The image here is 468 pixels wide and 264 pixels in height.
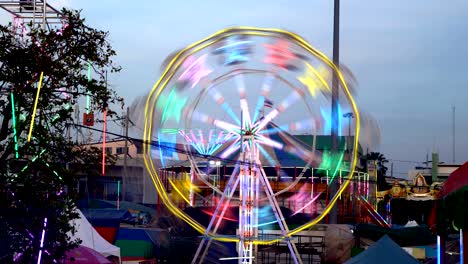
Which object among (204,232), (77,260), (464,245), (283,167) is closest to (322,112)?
(204,232)

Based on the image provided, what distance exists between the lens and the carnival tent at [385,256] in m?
14.7

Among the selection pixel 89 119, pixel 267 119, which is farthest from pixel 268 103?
pixel 89 119

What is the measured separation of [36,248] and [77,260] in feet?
15.0

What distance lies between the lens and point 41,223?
36.5ft

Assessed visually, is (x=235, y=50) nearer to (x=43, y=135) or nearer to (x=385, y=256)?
(x=385, y=256)

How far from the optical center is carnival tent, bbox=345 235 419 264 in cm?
1472

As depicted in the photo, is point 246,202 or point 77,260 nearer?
point 77,260

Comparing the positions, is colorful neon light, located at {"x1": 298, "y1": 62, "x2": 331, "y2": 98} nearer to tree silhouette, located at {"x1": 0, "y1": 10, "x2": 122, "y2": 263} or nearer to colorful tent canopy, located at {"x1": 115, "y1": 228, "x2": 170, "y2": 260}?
colorful tent canopy, located at {"x1": 115, "y1": 228, "x2": 170, "y2": 260}

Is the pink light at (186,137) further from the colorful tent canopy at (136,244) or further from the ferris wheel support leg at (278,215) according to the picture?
the colorful tent canopy at (136,244)

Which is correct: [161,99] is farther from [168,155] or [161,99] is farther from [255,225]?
[255,225]

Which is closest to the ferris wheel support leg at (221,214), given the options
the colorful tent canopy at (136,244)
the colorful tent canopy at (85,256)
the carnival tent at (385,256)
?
the colorful tent canopy at (136,244)

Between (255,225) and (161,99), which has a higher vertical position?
(161,99)

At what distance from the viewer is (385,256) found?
1478 centimetres

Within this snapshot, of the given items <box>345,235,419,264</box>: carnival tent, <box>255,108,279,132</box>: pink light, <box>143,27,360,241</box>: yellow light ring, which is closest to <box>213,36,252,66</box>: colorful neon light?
<box>143,27,360,241</box>: yellow light ring
